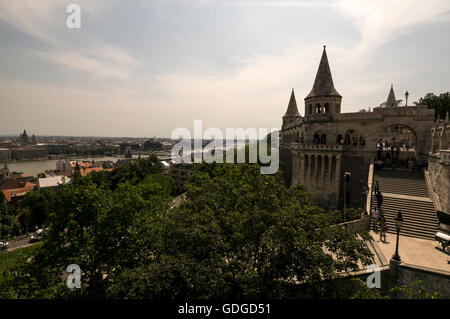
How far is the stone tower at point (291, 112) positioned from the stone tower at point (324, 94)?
18898mm

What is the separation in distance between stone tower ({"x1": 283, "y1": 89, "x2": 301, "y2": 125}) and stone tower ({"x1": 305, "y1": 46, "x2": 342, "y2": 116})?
62.0 feet

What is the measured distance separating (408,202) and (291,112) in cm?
3150

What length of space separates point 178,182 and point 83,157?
171 meters

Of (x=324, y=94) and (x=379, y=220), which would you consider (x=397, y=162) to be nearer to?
(x=324, y=94)

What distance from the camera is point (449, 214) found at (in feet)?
49.2

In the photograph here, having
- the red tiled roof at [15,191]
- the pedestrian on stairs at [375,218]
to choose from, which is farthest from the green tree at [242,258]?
the red tiled roof at [15,191]

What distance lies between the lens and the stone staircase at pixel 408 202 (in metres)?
15.8

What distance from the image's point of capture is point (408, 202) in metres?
17.7

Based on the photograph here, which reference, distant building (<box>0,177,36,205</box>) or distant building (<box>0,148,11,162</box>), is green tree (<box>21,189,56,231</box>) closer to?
distant building (<box>0,177,36,205</box>)

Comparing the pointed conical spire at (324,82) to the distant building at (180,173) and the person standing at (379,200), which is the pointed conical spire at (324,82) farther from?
the distant building at (180,173)

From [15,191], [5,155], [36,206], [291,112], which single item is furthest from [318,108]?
[5,155]

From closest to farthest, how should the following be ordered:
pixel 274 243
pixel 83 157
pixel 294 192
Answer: pixel 274 243
pixel 294 192
pixel 83 157
